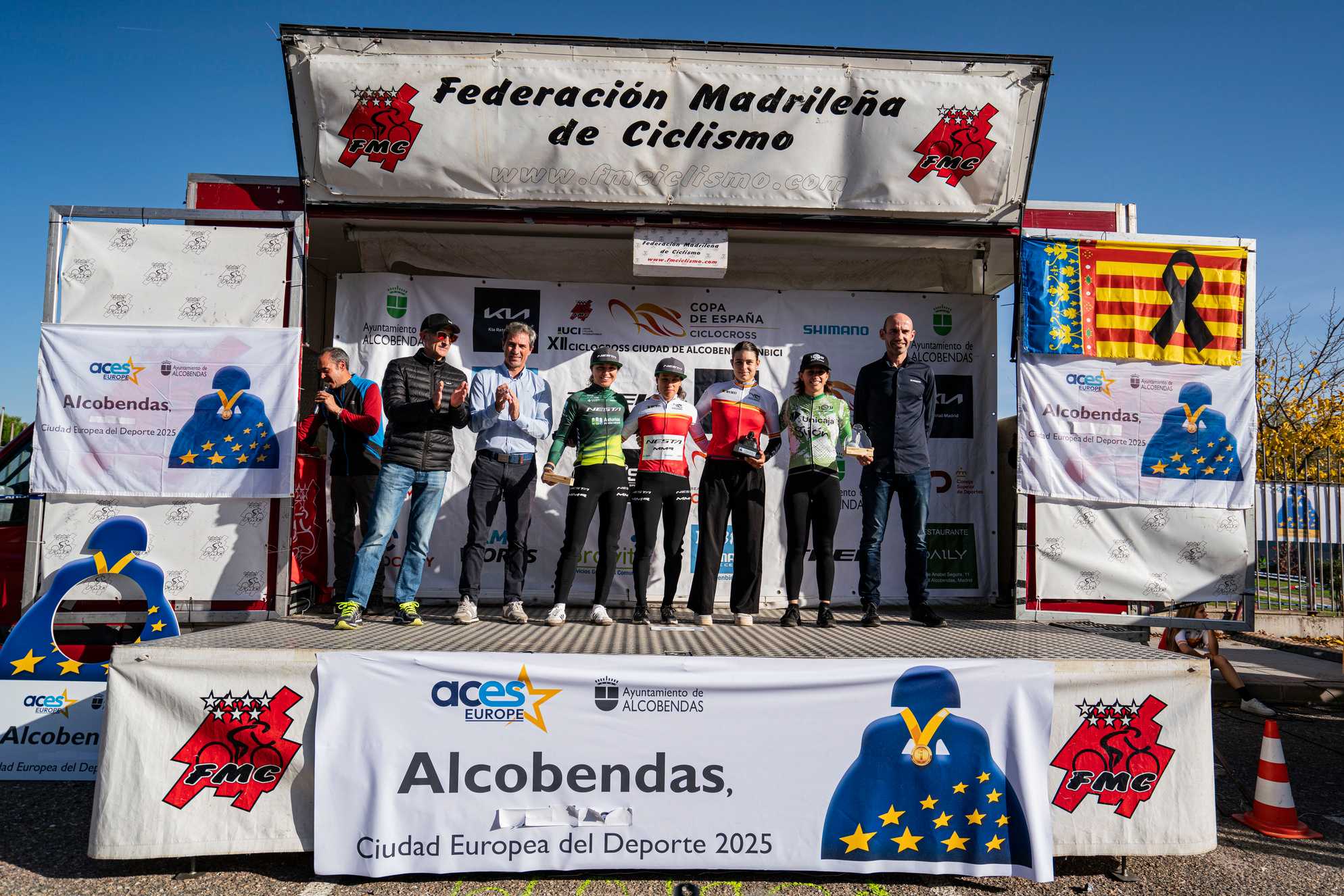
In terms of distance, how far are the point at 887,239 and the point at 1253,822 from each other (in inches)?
155

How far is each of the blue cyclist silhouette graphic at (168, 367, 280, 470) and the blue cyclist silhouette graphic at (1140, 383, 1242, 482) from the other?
5786 mm

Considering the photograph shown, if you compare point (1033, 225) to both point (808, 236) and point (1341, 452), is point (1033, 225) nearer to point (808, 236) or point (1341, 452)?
point (808, 236)

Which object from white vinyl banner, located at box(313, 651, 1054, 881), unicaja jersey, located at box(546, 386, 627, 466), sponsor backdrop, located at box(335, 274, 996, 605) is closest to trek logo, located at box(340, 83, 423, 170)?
sponsor backdrop, located at box(335, 274, 996, 605)

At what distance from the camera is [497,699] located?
325cm

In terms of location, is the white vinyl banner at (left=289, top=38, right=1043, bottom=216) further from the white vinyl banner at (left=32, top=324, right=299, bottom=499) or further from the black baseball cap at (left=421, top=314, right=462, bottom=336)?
the white vinyl banner at (left=32, top=324, right=299, bottom=499)

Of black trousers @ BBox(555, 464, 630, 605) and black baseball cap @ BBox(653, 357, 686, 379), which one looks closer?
black trousers @ BBox(555, 464, 630, 605)

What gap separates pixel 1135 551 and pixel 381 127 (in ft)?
18.9

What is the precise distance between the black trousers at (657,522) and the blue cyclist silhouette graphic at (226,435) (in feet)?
7.91

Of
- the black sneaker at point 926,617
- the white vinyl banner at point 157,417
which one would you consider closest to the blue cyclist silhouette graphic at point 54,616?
the white vinyl banner at point 157,417

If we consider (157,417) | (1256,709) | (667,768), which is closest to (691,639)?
(667,768)

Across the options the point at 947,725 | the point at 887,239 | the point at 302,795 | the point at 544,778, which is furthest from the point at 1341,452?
the point at 302,795

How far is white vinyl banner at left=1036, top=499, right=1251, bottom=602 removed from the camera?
17.8 feet

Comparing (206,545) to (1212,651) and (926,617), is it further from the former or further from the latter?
(1212,651)

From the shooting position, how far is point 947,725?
331 cm
